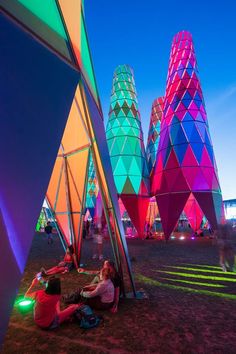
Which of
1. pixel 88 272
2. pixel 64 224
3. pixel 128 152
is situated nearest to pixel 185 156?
pixel 128 152

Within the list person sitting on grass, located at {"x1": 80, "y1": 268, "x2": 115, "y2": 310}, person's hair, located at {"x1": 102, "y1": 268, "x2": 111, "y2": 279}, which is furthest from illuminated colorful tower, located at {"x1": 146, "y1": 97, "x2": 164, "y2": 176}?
person sitting on grass, located at {"x1": 80, "y1": 268, "x2": 115, "y2": 310}

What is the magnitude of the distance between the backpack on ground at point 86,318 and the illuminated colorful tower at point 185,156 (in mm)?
13247

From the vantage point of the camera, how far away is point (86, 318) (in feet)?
14.1

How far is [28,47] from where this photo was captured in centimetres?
292

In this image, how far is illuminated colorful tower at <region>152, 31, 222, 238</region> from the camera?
Result: 16984 mm

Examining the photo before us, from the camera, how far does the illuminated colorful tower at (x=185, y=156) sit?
55.7 feet

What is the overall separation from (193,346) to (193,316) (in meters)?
1.16

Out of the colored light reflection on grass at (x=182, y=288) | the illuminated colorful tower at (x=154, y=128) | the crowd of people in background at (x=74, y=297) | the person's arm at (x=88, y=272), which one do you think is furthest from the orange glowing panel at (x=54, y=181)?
the illuminated colorful tower at (x=154, y=128)

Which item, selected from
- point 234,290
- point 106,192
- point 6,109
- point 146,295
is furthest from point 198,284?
point 6,109

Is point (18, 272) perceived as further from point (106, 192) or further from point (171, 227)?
point (171, 227)

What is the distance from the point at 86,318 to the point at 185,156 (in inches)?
588

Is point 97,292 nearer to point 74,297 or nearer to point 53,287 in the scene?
point 74,297

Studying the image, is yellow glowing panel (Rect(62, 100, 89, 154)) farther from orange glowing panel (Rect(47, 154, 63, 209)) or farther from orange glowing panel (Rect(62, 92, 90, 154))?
orange glowing panel (Rect(47, 154, 63, 209))

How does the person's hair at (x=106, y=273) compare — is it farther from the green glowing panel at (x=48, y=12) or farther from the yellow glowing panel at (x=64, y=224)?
the yellow glowing panel at (x=64, y=224)
